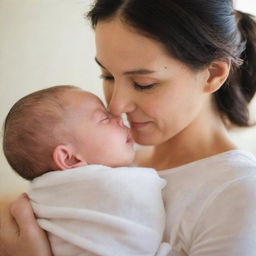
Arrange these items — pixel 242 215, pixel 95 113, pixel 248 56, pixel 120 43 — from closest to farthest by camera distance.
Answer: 1. pixel 242 215
2. pixel 120 43
3. pixel 95 113
4. pixel 248 56

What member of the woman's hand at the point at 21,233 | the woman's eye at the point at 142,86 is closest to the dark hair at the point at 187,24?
the woman's eye at the point at 142,86

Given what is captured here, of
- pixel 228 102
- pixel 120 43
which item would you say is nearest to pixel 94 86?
pixel 228 102

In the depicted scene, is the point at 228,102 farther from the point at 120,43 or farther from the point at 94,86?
the point at 94,86

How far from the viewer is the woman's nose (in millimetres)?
1057

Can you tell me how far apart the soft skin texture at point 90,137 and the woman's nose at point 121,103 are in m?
0.03

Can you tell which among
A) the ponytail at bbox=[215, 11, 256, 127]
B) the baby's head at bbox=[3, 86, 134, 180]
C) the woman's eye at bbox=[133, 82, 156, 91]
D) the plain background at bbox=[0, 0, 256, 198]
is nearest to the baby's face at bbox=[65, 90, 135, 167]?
the baby's head at bbox=[3, 86, 134, 180]

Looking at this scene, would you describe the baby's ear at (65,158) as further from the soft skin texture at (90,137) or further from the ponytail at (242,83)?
the ponytail at (242,83)

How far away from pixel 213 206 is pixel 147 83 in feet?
1.22

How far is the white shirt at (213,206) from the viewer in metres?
0.86

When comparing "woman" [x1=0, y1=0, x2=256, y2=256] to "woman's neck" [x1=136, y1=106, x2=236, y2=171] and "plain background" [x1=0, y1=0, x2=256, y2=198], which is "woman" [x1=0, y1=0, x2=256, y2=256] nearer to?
"woman's neck" [x1=136, y1=106, x2=236, y2=171]

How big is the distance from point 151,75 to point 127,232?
413mm

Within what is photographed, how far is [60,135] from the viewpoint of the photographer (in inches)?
39.6

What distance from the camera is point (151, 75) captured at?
0.99 meters

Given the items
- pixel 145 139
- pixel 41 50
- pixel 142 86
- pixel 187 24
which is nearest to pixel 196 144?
pixel 145 139
